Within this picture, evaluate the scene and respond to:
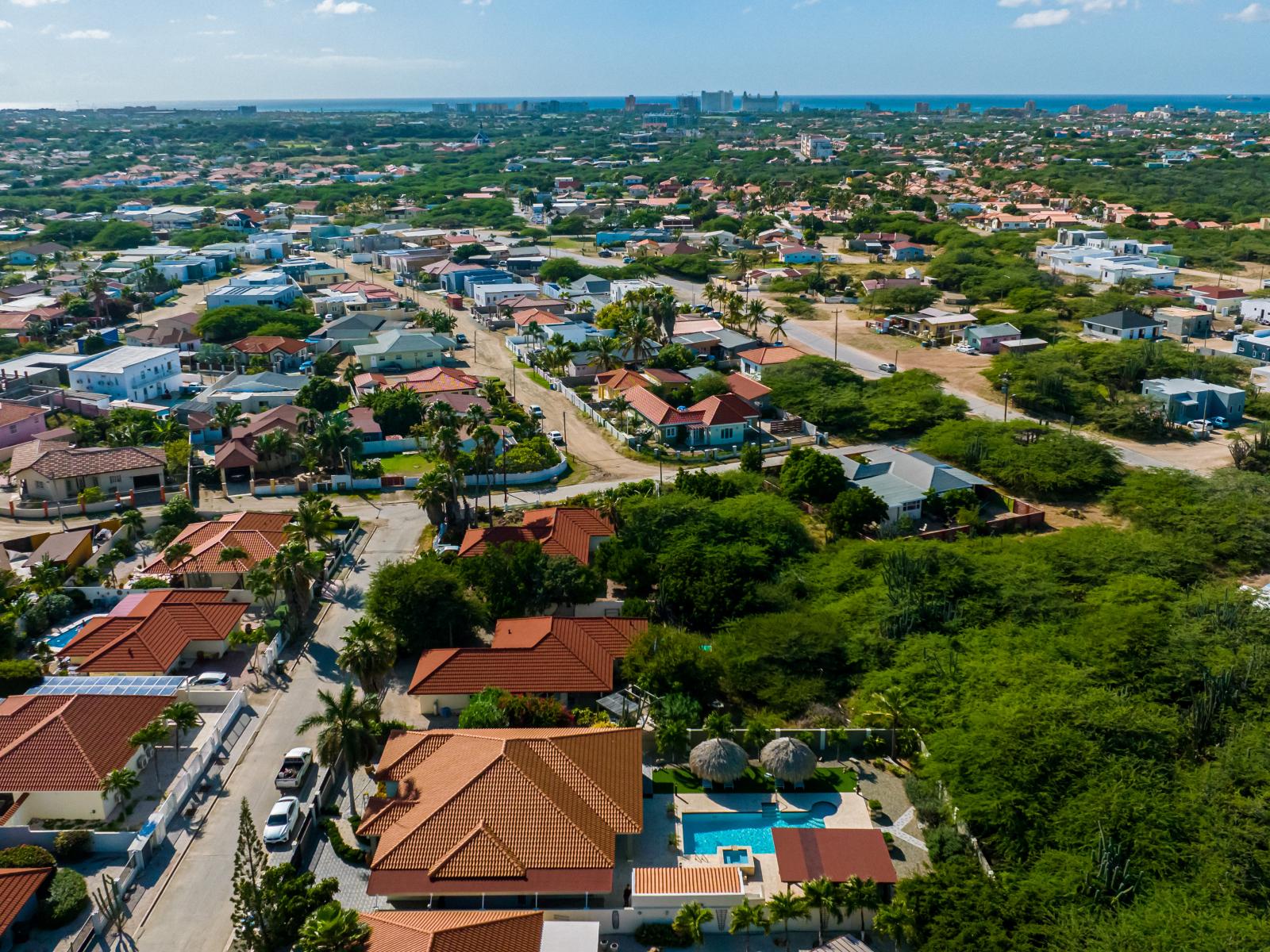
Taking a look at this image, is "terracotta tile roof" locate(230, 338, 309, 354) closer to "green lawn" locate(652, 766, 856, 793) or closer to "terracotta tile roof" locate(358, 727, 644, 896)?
"terracotta tile roof" locate(358, 727, 644, 896)

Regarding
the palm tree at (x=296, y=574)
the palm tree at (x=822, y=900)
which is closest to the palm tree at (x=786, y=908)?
the palm tree at (x=822, y=900)

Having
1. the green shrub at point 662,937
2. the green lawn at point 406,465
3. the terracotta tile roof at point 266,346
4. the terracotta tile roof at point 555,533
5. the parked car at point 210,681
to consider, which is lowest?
the green lawn at point 406,465

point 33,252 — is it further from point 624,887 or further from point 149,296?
point 624,887

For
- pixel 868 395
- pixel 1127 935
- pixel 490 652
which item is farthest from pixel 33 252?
pixel 1127 935

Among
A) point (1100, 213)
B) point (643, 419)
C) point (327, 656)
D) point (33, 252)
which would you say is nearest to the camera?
point (327, 656)

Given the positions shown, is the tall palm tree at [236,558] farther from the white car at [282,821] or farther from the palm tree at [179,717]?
the white car at [282,821]

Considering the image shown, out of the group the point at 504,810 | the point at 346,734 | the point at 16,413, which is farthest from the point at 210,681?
the point at 16,413

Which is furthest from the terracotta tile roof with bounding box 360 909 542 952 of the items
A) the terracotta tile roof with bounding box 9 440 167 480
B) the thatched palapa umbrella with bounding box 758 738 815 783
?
the terracotta tile roof with bounding box 9 440 167 480

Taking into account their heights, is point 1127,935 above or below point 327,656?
above
